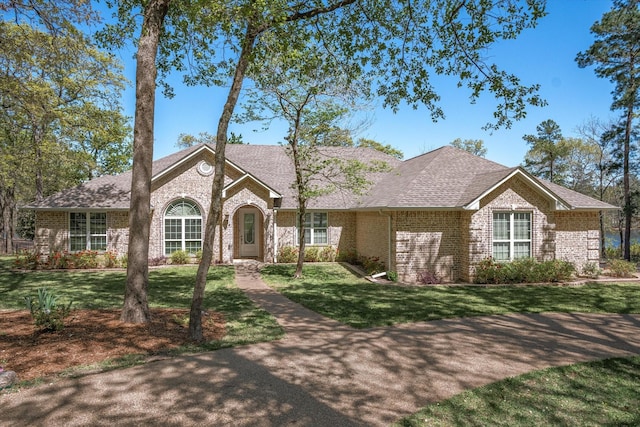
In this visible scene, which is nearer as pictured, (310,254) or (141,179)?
(141,179)

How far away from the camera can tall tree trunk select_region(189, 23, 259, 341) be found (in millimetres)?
7512

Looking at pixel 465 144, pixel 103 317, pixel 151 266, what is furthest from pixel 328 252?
pixel 465 144

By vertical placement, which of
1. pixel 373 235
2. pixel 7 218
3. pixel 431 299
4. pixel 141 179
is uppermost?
pixel 141 179

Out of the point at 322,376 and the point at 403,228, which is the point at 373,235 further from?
the point at 322,376

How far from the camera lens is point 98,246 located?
19.4 meters

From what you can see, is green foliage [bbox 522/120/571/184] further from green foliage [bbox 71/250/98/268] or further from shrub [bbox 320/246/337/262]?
green foliage [bbox 71/250/98/268]

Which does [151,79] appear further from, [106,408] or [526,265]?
[526,265]

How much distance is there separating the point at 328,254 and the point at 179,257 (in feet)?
24.7

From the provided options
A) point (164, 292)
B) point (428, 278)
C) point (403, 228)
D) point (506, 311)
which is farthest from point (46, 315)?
point (428, 278)

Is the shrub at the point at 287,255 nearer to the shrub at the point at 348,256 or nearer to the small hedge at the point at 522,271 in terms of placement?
the shrub at the point at 348,256

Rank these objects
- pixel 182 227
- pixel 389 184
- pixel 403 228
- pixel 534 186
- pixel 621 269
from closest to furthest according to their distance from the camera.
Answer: pixel 403 228, pixel 534 186, pixel 621 269, pixel 182 227, pixel 389 184

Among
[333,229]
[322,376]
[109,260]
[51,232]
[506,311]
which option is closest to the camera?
[322,376]

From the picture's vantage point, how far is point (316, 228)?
2100 centimetres

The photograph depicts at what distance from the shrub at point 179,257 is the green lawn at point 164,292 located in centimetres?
90
